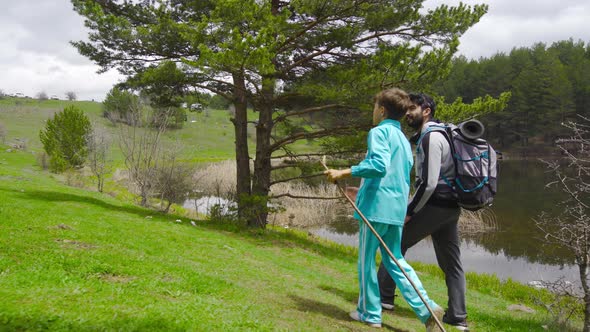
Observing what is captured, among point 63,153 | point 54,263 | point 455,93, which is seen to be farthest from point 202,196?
point 455,93

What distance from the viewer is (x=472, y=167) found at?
4320 millimetres

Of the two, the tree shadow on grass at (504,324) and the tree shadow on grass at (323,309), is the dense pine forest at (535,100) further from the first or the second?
the tree shadow on grass at (323,309)

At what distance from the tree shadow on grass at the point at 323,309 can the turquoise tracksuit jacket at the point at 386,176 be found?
1073 millimetres

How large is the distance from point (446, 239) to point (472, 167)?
825 millimetres

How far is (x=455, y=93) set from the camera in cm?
7169

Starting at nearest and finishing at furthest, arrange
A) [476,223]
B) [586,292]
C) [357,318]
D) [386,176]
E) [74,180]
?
[386,176] → [357,318] → [586,292] → [476,223] → [74,180]

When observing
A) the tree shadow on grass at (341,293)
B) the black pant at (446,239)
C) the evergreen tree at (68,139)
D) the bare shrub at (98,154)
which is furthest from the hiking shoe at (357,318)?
the evergreen tree at (68,139)

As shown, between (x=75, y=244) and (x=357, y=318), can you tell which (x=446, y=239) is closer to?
(x=357, y=318)

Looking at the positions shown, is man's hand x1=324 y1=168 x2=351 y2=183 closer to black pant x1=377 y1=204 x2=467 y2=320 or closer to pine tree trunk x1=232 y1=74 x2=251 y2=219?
black pant x1=377 y1=204 x2=467 y2=320

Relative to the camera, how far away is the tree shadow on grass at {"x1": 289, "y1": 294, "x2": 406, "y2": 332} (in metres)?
4.28

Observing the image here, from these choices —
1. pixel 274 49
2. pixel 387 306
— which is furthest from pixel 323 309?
pixel 274 49

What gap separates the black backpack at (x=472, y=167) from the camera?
430 centimetres

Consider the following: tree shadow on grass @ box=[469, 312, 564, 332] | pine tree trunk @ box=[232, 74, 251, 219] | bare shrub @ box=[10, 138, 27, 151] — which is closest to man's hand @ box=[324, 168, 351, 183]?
tree shadow on grass @ box=[469, 312, 564, 332]

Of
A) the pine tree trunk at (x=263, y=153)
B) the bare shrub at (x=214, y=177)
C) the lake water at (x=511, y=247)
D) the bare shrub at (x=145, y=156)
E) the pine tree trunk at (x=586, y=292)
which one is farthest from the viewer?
the bare shrub at (x=214, y=177)
